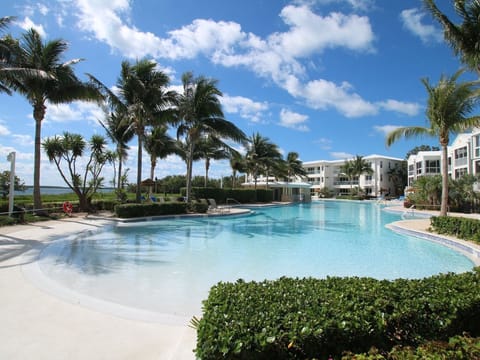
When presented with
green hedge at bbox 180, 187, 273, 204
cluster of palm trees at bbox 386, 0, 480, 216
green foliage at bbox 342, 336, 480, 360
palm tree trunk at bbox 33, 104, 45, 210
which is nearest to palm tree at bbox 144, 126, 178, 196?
green hedge at bbox 180, 187, 273, 204

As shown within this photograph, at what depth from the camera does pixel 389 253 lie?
8.80 m

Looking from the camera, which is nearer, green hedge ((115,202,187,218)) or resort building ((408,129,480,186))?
green hedge ((115,202,187,218))

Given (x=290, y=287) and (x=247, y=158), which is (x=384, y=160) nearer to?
(x=247, y=158)

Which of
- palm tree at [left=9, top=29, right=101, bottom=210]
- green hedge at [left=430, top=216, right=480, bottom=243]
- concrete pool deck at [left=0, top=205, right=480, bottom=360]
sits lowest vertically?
concrete pool deck at [left=0, top=205, right=480, bottom=360]

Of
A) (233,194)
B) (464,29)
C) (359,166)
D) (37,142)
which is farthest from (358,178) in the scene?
(37,142)

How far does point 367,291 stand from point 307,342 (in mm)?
979

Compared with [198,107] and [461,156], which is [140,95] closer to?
[198,107]

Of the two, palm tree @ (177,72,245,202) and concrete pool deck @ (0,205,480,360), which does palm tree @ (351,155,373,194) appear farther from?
concrete pool deck @ (0,205,480,360)

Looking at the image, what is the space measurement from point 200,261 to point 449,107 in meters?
11.2

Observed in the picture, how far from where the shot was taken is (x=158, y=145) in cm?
2670

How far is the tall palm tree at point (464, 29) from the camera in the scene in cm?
867

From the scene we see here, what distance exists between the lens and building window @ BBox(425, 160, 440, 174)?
4128cm

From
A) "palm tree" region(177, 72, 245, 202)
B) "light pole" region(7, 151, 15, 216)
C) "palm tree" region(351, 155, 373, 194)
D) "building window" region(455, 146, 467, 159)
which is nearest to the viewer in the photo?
"light pole" region(7, 151, 15, 216)

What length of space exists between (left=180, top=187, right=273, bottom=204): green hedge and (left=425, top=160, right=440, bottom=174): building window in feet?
83.1
